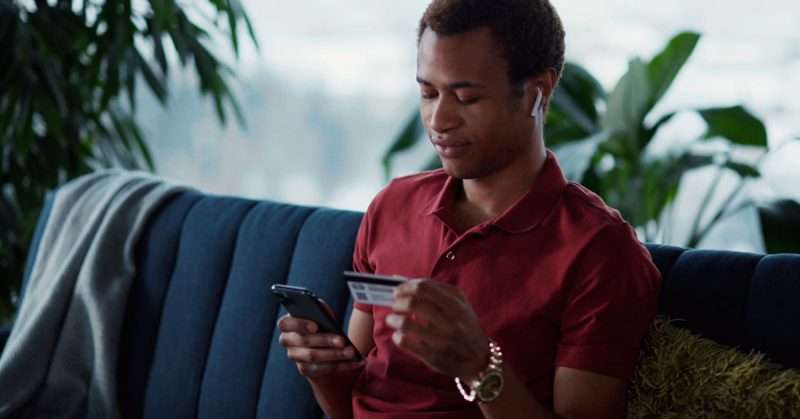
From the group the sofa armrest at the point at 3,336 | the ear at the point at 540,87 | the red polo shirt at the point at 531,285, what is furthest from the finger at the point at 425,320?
the sofa armrest at the point at 3,336

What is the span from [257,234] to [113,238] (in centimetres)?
36

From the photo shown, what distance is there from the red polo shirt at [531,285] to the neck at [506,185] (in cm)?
2

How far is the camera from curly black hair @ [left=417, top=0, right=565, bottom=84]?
1290mm

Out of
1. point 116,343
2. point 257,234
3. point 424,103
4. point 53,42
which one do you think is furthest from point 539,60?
point 53,42

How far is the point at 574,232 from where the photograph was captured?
4.20 feet

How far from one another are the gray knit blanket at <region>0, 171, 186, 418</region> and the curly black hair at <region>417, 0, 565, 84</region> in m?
1.03

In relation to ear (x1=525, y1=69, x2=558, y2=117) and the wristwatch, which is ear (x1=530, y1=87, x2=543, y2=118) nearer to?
ear (x1=525, y1=69, x2=558, y2=117)

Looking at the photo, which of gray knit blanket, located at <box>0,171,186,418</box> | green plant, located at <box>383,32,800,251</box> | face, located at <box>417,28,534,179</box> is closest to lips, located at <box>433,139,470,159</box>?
face, located at <box>417,28,534,179</box>

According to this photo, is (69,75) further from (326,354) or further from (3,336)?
(326,354)

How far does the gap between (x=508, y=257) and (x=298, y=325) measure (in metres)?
0.28

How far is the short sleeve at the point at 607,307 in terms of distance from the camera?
1.22 m

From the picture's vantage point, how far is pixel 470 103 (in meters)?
1.29

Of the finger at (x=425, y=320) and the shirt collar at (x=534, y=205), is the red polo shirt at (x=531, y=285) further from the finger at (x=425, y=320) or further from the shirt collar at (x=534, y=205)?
the finger at (x=425, y=320)

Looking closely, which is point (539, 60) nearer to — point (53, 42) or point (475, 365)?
point (475, 365)
